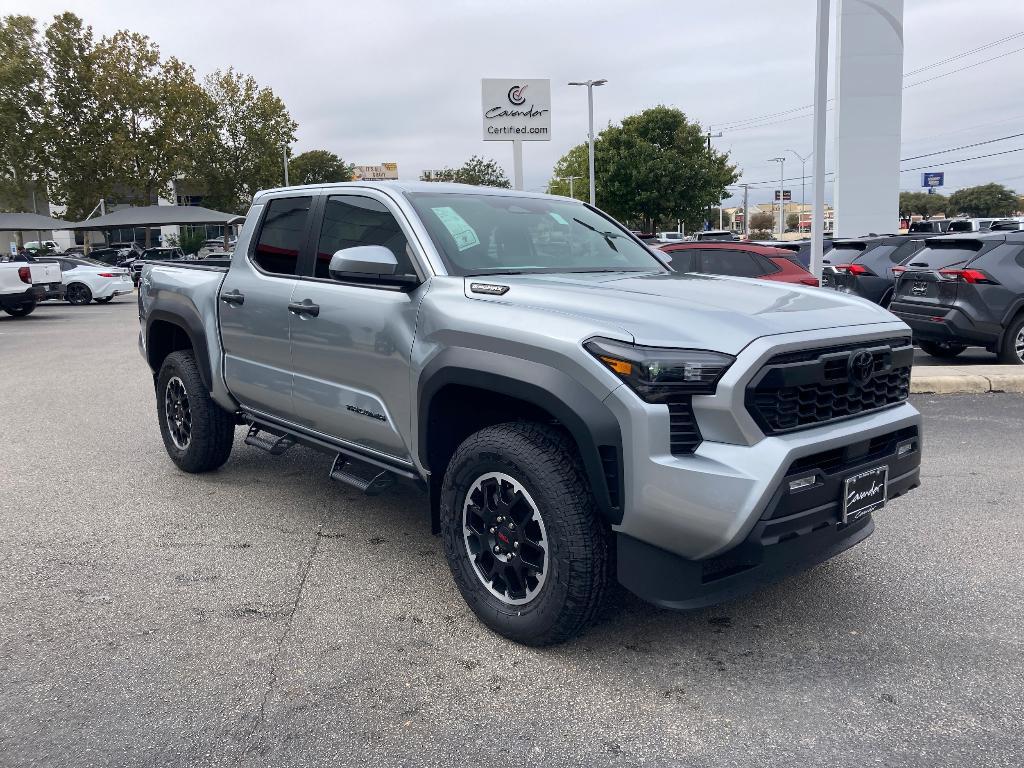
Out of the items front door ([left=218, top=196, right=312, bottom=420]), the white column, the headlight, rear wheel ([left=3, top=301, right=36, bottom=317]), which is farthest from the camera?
the white column

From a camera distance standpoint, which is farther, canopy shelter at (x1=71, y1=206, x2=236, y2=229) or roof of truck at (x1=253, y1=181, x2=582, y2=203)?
canopy shelter at (x1=71, y1=206, x2=236, y2=229)

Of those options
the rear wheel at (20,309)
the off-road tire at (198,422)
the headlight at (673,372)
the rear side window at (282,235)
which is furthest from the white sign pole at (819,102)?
the rear wheel at (20,309)

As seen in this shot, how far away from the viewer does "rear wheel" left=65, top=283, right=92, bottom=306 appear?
25.6 m

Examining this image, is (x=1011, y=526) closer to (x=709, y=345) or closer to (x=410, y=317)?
(x=709, y=345)

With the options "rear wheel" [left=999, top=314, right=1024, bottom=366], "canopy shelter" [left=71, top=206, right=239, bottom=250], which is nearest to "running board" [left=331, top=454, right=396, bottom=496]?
"rear wheel" [left=999, top=314, right=1024, bottom=366]

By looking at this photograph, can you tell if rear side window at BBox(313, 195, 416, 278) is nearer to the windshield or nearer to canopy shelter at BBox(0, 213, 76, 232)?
the windshield

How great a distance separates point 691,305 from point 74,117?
161ft

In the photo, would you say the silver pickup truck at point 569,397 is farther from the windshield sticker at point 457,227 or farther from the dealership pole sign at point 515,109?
the dealership pole sign at point 515,109

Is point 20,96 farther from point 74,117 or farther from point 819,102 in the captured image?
point 819,102

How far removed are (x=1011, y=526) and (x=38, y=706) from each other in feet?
15.8

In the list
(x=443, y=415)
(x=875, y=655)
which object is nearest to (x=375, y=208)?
(x=443, y=415)

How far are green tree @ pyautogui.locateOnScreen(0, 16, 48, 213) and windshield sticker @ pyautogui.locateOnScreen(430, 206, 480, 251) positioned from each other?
4709 cm

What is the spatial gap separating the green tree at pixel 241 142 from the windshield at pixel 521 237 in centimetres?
5081

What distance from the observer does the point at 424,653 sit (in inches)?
140
